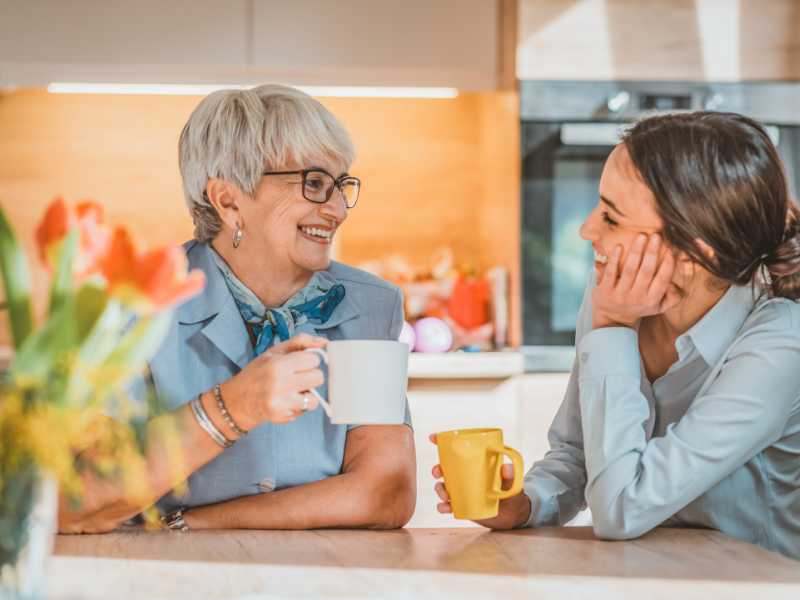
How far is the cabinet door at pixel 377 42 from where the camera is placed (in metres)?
3.18

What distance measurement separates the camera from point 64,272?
0.67 metres

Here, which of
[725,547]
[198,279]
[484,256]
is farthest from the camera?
[484,256]

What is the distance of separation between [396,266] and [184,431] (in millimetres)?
2362

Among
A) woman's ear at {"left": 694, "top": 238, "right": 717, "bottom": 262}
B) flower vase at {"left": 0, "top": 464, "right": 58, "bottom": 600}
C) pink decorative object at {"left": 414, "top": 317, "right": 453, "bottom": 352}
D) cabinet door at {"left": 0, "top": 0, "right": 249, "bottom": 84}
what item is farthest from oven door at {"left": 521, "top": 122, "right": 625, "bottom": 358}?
flower vase at {"left": 0, "top": 464, "right": 58, "bottom": 600}

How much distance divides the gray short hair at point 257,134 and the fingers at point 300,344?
1.43 ft

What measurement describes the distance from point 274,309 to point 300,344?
379 millimetres

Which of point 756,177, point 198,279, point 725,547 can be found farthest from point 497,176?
point 198,279

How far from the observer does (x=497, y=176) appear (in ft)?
11.1

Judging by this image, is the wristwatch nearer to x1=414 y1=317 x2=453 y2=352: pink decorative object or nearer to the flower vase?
the flower vase

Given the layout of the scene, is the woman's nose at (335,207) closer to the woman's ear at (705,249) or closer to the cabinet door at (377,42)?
the woman's ear at (705,249)

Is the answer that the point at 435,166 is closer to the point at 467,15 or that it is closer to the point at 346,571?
the point at 467,15

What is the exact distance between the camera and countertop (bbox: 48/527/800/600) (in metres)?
0.94

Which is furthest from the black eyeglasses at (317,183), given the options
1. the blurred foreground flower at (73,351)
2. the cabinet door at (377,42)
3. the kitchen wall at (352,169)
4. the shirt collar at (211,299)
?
the kitchen wall at (352,169)

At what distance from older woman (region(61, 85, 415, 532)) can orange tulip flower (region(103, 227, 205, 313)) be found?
2.10 ft
